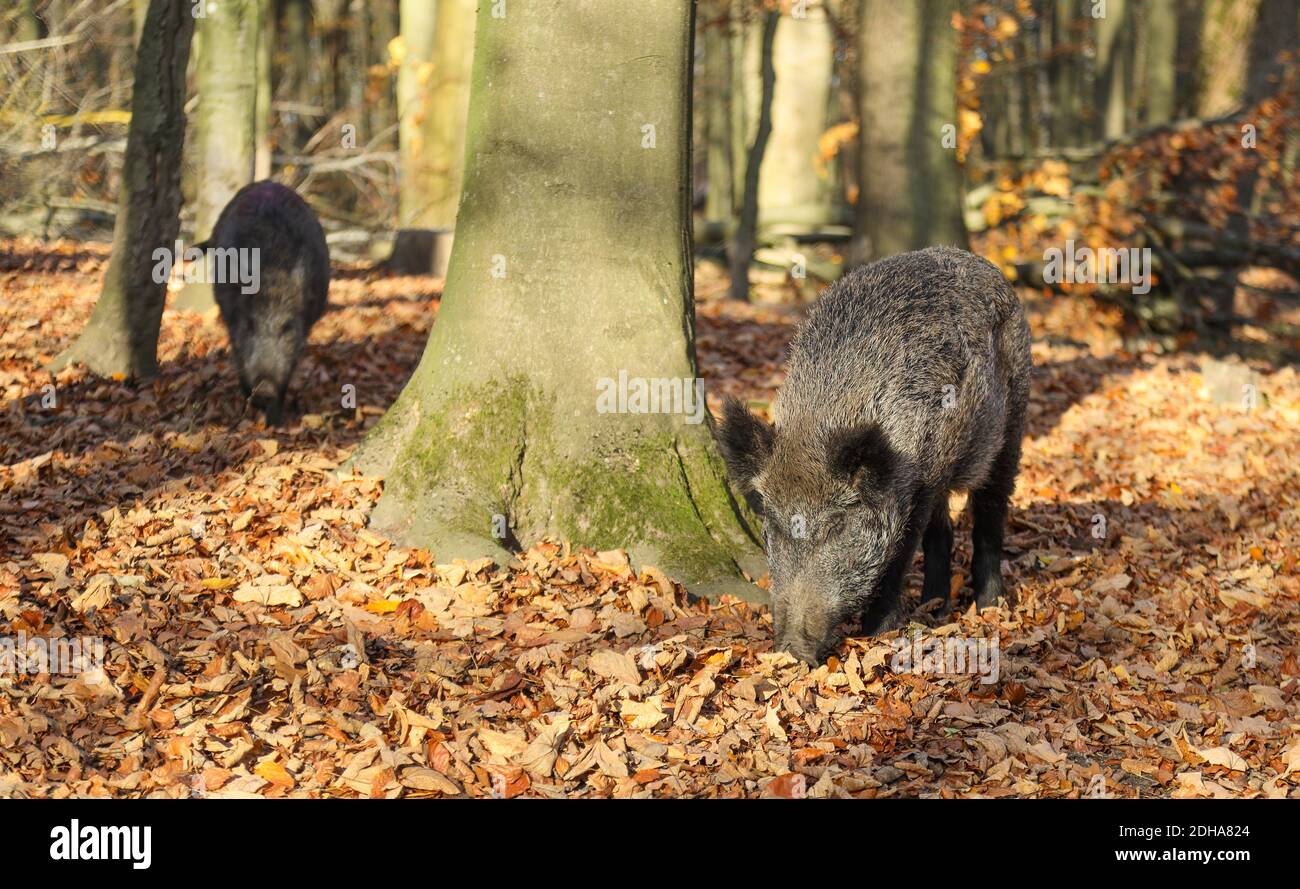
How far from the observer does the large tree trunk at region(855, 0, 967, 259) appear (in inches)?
500

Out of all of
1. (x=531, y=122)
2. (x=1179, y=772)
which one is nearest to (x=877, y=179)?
(x=531, y=122)

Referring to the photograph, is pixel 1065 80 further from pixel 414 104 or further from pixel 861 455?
pixel 861 455

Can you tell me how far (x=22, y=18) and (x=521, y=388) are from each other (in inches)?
515

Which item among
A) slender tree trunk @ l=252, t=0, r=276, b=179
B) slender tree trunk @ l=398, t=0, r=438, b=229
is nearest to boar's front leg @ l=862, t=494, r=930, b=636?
slender tree trunk @ l=252, t=0, r=276, b=179

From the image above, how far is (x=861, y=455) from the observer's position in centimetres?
539

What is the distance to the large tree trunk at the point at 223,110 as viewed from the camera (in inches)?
486

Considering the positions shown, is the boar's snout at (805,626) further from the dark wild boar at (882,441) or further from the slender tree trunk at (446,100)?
the slender tree trunk at (446,100)

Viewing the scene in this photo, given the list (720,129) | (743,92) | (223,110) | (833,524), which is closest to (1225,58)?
(743,92)

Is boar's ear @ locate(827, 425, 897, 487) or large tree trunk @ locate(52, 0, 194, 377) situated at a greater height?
large tree trunk @ locate(52, 0, 194, 377)

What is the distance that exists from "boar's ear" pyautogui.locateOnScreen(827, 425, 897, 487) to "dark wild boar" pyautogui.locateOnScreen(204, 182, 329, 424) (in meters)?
4.94

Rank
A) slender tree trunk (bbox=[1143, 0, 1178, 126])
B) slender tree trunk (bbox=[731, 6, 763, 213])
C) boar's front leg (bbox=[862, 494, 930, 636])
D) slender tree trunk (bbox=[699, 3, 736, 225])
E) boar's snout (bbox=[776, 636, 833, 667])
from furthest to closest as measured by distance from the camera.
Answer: slender tree trunk (bbox=[699, 3, 736, 225]) → slender tree trunk (bbox=[731, 6, 763, 213]) → slender tree trunk (bbox=[1143, 0, 1178, 126]) → boar's front leg (bbox=[862, 494, 930, 636]) → boar's snout (bbox=[776, 636, 833, 667])

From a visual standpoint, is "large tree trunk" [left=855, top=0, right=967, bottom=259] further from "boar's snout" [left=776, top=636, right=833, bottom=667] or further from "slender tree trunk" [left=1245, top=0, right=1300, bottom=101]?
"boar's snout" [left=776, top=636, right=833, bottom=667]

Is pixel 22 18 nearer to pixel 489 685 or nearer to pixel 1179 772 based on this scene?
pixel 489 685

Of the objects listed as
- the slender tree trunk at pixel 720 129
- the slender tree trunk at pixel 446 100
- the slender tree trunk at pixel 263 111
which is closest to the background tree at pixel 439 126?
the slender tree trunk at pixel 446 100
